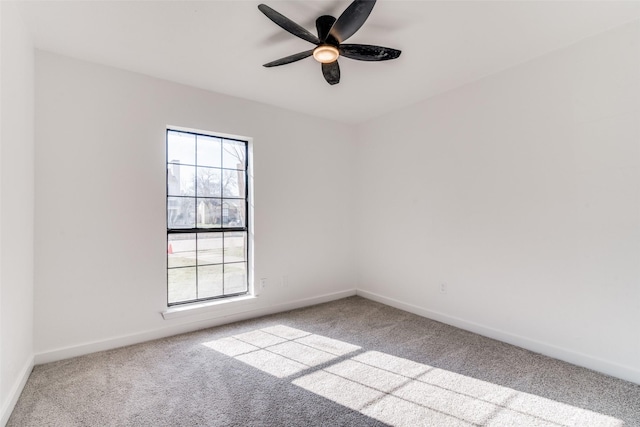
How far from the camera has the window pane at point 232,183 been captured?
11.2ft

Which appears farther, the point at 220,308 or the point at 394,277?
the point at 394,277

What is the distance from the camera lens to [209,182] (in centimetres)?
331

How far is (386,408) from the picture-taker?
1.85m

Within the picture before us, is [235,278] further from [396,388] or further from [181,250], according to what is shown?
[396,388]

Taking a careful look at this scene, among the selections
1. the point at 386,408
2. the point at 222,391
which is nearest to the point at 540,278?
the point at 386,408

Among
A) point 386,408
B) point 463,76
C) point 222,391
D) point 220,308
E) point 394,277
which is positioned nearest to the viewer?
point 386,408

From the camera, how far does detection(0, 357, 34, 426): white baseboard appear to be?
5.57ft

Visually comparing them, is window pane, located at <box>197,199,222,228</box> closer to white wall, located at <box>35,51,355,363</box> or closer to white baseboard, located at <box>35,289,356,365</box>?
white wall, located at <box>35,51,355,363</box>

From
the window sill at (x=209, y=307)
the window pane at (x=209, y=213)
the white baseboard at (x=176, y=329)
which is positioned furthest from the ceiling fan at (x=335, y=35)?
the white baseboard at (x=176, y=329)

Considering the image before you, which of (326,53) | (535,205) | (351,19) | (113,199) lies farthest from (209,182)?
(535,205)

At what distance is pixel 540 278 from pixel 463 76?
1.95 metres

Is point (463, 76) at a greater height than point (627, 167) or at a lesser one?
greater

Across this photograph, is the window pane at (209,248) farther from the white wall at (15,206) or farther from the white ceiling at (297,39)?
the white ceiling at (297,39)

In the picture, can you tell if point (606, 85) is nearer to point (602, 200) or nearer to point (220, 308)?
point (602, 200)
